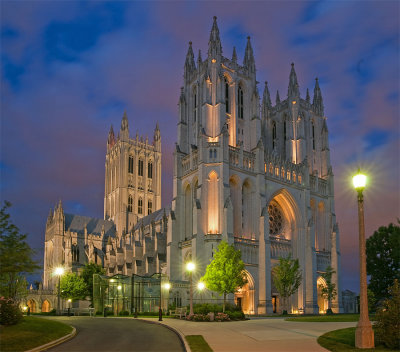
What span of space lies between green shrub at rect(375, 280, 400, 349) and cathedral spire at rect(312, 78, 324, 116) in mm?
66010

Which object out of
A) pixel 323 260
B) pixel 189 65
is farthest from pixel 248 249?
pixel 189 65

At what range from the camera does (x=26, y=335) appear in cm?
2042

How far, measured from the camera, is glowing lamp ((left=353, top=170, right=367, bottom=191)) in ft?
58.5

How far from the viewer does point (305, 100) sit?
79.2 metres

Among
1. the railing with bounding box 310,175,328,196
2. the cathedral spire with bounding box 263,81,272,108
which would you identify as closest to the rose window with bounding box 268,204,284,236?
the railing with bounding box 310,175,328,196

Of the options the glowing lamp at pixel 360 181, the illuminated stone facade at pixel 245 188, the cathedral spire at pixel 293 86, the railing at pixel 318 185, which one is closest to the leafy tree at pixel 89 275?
the illuminated stone facade at pixel 245 188

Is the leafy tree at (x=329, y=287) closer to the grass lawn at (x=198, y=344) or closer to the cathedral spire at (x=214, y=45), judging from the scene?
the cathedral spire at (x=214, y=45)

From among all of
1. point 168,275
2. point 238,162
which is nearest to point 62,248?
point 168,275

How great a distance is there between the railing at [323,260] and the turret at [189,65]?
33186 mm

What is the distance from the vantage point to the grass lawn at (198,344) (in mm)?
16719

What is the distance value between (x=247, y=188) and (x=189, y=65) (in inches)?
867

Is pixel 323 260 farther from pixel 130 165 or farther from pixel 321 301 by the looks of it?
pixel 130 165

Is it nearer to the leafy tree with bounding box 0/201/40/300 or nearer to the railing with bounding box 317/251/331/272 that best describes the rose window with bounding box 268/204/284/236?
the railing with bounding box 317/251/331/272

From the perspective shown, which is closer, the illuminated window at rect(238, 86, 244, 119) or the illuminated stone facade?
the illuminated stone facade
